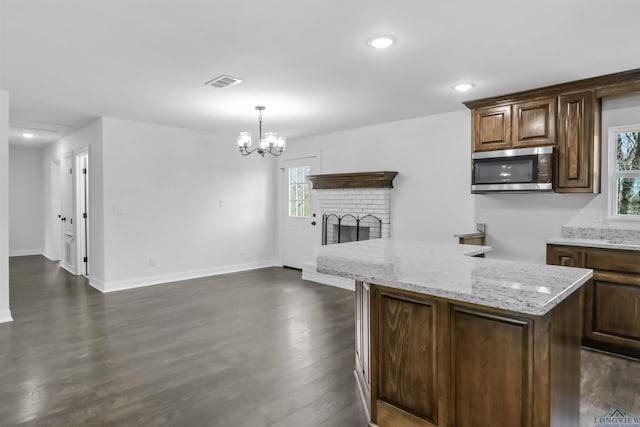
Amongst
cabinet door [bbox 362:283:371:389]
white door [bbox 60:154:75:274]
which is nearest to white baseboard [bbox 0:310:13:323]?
white door [bbox 60:154:75:274]

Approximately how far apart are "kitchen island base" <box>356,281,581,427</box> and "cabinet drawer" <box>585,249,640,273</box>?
5.70 feet

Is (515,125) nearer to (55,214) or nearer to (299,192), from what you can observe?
(299,192)

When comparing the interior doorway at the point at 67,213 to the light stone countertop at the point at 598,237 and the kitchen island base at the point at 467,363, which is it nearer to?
the kitchen island base at the point at 467,363

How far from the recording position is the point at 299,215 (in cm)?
703

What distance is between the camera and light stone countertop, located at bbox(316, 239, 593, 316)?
4.85 ft

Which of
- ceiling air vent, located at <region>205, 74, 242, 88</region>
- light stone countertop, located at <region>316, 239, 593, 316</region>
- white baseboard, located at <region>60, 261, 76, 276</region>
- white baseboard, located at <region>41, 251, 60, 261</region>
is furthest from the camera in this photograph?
white baseboard, located at <region>41, 251, 60, 261</region>

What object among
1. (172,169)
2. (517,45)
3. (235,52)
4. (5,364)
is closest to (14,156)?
(172,169)

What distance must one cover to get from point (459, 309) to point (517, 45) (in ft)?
7.10

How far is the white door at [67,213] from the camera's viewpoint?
6.69m

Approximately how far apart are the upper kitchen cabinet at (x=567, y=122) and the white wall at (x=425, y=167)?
75cm

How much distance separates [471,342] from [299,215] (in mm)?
5479

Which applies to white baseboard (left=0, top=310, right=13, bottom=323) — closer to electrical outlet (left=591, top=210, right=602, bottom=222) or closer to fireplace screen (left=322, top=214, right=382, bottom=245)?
fireplace screen (left=322, top=214, right=382, bottom=245)

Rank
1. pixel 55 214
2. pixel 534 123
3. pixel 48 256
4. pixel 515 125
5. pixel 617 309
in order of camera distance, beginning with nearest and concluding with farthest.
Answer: pixel 617 309
pixel 534 123
pixel 515 125
pixel 55 214
pixel 48 256

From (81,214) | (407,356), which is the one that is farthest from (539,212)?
(81,214)
